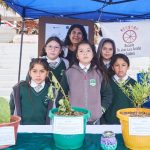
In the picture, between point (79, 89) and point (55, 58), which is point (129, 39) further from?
point (79, 89)

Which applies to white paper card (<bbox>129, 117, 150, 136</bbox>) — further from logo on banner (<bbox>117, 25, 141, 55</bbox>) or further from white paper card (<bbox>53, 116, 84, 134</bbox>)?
logo on banner (<bbox>117, 25, 141, 55</bbox>)

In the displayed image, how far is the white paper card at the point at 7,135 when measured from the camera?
1200mm

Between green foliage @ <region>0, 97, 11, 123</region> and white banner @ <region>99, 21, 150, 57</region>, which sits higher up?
white banner @ <region>99, 21, 150, 57</region>

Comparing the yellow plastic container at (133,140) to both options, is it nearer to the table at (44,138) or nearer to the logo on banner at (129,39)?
the table at (44,138)

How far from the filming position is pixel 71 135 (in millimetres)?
1210

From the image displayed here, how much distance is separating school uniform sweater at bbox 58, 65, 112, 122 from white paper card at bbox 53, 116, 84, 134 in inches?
40.2

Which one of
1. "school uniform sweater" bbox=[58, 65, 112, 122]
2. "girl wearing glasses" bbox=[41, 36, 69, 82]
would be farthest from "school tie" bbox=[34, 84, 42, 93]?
"girl wearing glasses" bbox=[41, 36, 69, 82]

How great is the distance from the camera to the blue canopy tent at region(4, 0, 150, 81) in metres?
3.33

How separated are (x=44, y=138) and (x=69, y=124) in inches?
10.0

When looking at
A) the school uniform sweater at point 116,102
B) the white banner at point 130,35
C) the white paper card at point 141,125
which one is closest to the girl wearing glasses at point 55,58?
the school uniform sweater at point 116,102

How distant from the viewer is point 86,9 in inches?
147

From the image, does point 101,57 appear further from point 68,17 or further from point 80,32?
point 68,17

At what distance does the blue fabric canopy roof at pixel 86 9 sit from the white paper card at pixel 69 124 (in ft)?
6.67


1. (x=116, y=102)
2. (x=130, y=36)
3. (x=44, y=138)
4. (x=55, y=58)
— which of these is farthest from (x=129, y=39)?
(x=44, y=138)
